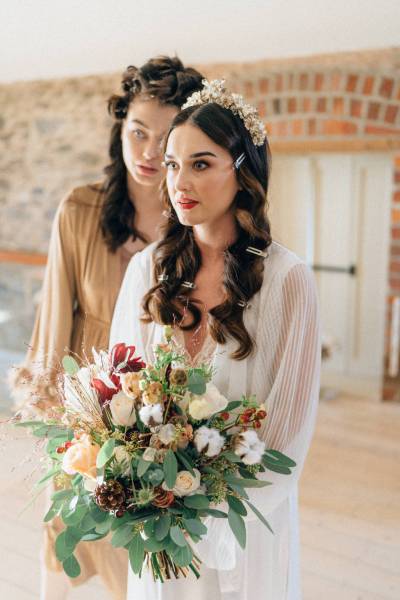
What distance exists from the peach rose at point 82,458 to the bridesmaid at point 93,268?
0.69 m

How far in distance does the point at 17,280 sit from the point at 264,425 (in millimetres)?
4742

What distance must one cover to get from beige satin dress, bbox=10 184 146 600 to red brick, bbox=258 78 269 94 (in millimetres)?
2897

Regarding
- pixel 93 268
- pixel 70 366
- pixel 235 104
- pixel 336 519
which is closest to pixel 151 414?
pixel 70 366

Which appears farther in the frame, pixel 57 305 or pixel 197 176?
pixel 57 305

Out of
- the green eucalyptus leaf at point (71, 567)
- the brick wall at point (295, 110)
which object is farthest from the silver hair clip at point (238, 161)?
the brick wall at point (295, 110)

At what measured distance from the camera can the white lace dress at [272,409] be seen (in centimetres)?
146

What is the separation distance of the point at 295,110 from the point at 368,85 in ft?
1.64

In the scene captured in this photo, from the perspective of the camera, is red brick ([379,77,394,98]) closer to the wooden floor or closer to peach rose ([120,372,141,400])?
the wooden floor

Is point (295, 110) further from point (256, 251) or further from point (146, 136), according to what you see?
point (256, 251)

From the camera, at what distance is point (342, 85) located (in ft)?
14.7

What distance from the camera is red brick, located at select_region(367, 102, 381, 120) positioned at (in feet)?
14.6

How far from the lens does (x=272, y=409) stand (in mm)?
1465

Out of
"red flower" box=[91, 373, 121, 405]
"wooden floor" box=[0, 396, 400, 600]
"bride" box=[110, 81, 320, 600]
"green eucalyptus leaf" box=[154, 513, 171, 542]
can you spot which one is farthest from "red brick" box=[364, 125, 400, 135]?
"green eucalyptus leaf" box=[154, 513, 171, 542]

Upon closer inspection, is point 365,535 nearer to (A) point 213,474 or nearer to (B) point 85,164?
(A) point 213,474
